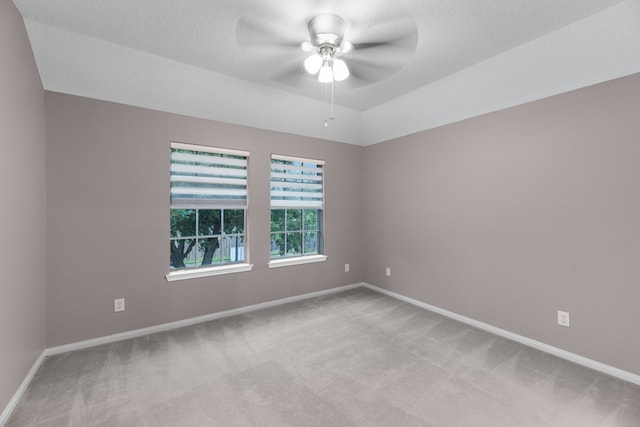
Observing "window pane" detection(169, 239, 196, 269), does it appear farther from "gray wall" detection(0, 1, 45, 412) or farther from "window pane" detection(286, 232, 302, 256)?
"window pane" detection(286, 232, 302, 256)

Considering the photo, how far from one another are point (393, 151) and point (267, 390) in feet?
10.6

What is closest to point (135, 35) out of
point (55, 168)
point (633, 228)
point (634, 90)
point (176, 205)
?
point (55, 168)

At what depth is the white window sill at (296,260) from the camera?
3.67 meters

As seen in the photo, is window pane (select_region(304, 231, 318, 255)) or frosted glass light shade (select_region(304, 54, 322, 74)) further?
window pane (select_region(304, 231, 318, 255))

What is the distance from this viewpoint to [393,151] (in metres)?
3.99

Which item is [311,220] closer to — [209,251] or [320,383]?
A: [209,251]

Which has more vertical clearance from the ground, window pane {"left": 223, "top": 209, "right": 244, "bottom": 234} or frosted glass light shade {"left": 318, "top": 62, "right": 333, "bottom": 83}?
frosted glass light shade {"left": 318, "top": 62, "right": 333, "bottom": 83}

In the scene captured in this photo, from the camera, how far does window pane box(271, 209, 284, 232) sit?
3875mm

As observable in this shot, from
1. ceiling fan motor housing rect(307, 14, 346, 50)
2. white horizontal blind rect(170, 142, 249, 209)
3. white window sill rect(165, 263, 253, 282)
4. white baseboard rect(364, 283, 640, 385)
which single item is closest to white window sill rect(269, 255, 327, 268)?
white window sill rect(165, 263, 253, 282)

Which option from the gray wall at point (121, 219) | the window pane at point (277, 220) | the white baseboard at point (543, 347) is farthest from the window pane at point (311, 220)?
the white baseboard at point (543, 347)

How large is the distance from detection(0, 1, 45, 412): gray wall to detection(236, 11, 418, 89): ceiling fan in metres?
1.45

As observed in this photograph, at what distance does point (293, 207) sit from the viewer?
3.87 metres

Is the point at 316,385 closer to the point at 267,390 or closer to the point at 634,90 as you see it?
the point at 267,390

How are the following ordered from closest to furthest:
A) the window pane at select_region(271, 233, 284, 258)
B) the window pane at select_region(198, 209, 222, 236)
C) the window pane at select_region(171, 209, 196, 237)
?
1. the window pane at select_region(171, 209, 196, 237)
2. the window pane at select_region(198, 209, 222, 236)
3. the window pane at select_region(271, 233, 284, 258)
